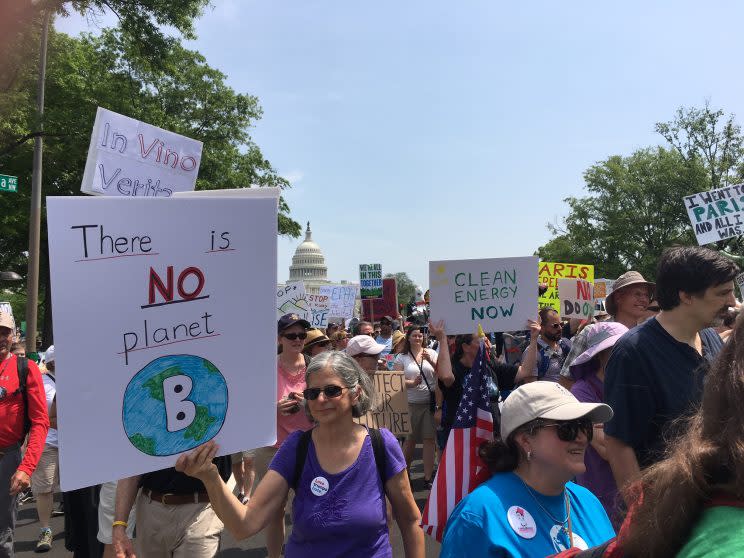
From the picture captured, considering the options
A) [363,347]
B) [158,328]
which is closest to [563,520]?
[158,328]

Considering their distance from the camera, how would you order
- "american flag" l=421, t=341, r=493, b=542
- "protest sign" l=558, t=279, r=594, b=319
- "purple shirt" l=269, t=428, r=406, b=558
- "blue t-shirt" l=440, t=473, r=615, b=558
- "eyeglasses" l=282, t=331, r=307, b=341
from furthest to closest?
"protest sign" l=558, t=279, r=594, b=319, "eyeglasses" l=282, t=331, r=307, b=341, "american flag" l=421, t=341, r=493, b=542, "purple shirt" l=269, t=428, r=406, b=558, "blue t-shirt" l=440, t=473, r=615, b=558

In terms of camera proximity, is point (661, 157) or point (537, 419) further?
point (661, 157)

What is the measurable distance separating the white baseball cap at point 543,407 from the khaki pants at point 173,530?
5.85ft

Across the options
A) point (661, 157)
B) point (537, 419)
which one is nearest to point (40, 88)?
point (537, 419)

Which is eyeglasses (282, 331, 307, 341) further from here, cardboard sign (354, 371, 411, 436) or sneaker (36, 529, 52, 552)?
sneaker (36, 529, 52, 552)

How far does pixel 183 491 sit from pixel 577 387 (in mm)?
2100

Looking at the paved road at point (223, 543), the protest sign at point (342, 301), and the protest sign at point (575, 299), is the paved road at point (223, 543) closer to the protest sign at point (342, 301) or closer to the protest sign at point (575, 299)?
the protest sign at point (575, 299)

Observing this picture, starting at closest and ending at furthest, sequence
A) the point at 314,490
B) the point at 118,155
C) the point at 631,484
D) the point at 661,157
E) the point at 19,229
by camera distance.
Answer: the point at 631,484
the point at 314,490
the point at 118,155
the point at 19,229
the point at 661,157

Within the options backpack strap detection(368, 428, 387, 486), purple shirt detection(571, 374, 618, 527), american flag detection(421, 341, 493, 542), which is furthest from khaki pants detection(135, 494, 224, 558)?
purple shirt detection(571, 374, 618, 527)

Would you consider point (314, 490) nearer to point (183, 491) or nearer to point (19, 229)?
point (183, 491)

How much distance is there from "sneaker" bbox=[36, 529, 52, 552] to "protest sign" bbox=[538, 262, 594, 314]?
753 cm

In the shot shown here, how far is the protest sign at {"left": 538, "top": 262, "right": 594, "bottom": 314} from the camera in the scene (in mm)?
10953

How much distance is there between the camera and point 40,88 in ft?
53.9

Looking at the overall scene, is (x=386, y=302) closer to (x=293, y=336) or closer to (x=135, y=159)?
(x=135, y=159)
